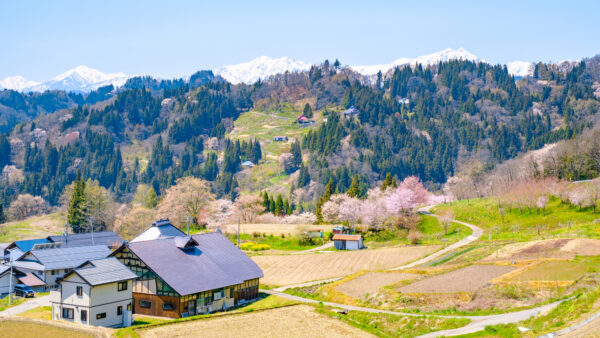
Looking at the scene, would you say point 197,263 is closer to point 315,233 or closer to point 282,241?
point 282,241

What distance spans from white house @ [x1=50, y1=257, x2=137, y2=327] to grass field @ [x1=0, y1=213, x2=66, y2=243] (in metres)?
74.1

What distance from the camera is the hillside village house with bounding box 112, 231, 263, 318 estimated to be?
4231 centimetres

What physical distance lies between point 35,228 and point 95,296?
92.7 meters

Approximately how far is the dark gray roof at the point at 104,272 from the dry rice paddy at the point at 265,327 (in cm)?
621

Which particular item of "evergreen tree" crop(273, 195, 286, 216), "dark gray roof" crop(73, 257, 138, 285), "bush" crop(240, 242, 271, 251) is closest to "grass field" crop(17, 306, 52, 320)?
"dark gray roof" crop(73, 257, 138, 285)

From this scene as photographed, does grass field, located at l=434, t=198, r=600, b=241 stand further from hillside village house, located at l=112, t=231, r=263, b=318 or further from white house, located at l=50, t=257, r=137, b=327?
white house, located at l=50, t=257, r=137, b=327

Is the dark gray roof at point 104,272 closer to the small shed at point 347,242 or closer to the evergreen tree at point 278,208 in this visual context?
the small shed at point 347,242

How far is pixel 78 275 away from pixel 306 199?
11595cm

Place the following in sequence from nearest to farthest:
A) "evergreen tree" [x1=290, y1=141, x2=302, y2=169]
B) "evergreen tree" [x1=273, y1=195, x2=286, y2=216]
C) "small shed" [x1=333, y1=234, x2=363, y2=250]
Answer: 1. "small shed" [x1=333, y1=234, x2=363, y2=250]
2. "evergreen tree" [x1=273, y1=195, x2=286, y2=216]
3. "evergreen tree" [x1=290, y1=141, x2=302, y2=169]

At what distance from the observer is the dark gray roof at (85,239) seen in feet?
234

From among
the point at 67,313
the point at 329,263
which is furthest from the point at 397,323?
the point at 329,263

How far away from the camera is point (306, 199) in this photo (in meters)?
153

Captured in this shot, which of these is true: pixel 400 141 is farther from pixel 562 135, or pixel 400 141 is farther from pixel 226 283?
pixel 226 283

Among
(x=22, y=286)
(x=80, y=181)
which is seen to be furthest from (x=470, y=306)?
(x=80, y=181)
